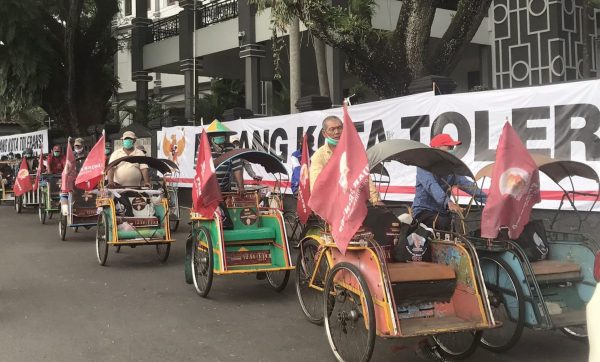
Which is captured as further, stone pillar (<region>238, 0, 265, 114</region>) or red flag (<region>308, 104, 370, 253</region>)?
stone pillar (<region>238, 0, 265, 114</region>)

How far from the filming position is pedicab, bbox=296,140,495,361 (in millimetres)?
4156

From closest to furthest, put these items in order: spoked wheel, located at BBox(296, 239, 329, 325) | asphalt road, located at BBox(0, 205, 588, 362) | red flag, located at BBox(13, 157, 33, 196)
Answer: asphalt road, located at BBox(0, 205, 588, 362)
spoked wheel, located at BBox(296, 239, 329, 325)
red flag, located at BBox(13, 157, 33, 196)

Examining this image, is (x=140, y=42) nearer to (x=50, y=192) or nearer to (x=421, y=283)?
(x=50, y=192)

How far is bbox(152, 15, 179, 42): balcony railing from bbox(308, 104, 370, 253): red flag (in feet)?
64.5

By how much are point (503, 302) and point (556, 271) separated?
0.50m

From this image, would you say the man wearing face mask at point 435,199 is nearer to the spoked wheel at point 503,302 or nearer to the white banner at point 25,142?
the spoked wheel at point 503,302

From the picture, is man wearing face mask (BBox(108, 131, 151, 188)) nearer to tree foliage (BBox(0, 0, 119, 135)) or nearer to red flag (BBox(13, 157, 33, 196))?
red flag (BBox(13, 157, 33, 196))

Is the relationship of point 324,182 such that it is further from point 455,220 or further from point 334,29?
point 334,29

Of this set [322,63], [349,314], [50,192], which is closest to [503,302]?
[349,314]

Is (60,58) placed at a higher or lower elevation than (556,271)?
higher

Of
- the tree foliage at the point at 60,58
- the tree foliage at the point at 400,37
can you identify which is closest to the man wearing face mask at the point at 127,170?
the tree foliage at the point at 400,37

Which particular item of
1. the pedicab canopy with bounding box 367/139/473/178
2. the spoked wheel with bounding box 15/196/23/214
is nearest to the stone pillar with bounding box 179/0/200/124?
the spoked wheel with bounding box 15/196/23/214

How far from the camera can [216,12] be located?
2031 centimetres

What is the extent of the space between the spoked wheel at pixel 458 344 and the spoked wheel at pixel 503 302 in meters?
0.23
